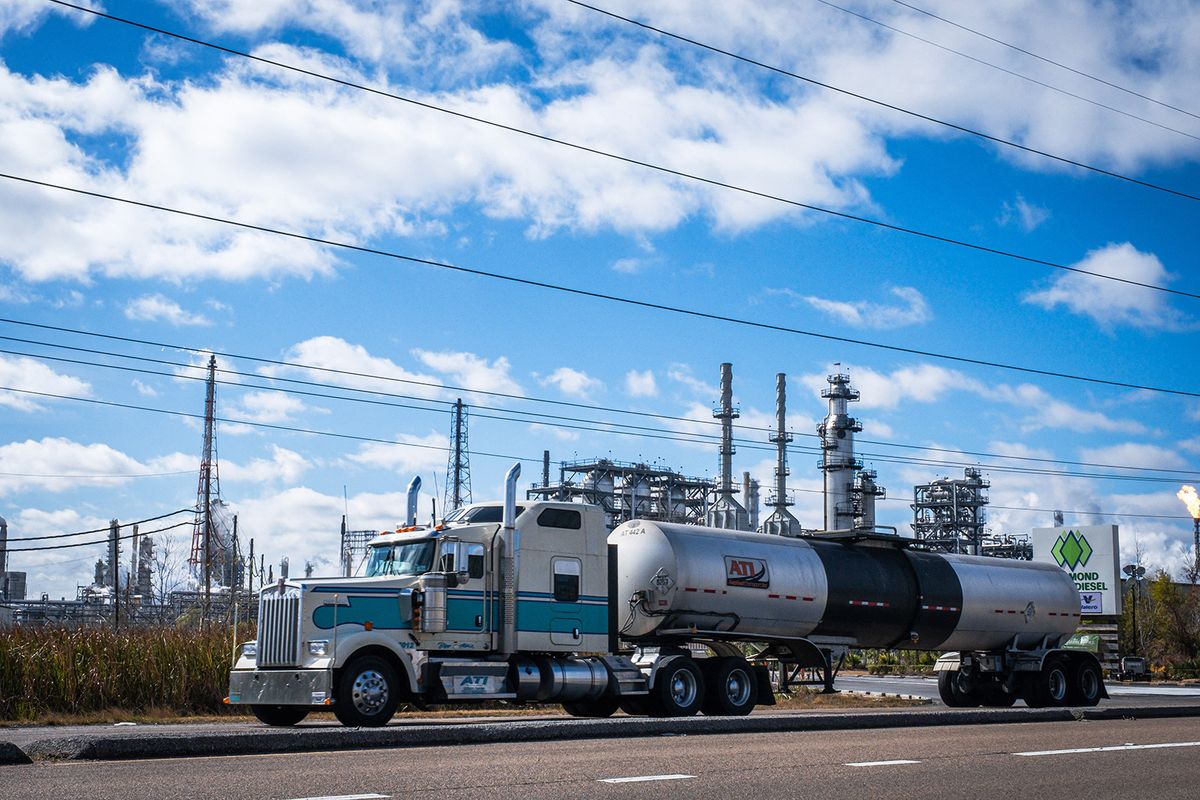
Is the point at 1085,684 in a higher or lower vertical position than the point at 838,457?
lower

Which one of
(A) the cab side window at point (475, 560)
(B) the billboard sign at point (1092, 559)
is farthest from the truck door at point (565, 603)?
(B) the billboard sign at point (1092, 559)

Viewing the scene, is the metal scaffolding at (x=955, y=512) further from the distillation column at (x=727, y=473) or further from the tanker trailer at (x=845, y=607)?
the tanker trailer at (x=845, y=607)

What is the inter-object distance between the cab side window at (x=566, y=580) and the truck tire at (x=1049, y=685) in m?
13.3

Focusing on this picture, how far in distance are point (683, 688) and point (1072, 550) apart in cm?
3897

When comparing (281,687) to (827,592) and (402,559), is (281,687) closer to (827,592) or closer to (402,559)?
(402,559)

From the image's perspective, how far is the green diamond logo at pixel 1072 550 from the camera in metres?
57.0

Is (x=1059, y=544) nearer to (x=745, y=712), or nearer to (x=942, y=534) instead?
(x=745, y=712)

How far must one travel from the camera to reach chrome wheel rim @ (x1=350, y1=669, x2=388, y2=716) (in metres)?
19.6

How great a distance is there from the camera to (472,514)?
893 inches

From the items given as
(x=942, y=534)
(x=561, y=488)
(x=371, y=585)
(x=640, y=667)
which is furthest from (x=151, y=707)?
(x=942, y=534)

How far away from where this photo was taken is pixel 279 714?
20688 millimetres

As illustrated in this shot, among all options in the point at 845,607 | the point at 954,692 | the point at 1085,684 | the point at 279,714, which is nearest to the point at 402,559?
the point at 279,714

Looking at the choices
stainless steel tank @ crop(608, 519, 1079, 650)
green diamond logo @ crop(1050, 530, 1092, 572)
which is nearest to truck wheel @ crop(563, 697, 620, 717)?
stainless steel tank @ crop(608, 519, 1079, 650)

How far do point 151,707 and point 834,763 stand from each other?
54.3ft
